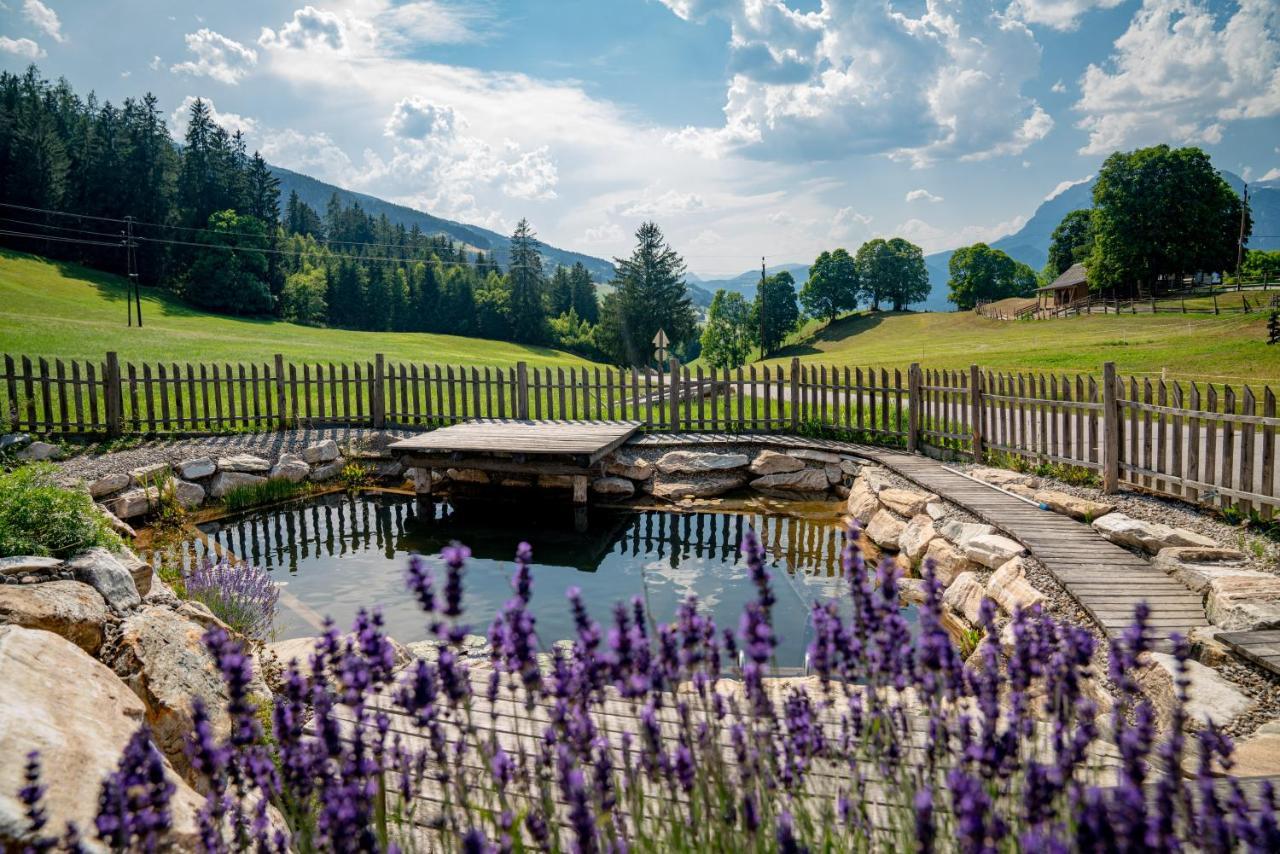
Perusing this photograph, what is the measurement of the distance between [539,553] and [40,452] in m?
9.53

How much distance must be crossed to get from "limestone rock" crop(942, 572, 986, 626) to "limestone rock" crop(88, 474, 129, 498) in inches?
475

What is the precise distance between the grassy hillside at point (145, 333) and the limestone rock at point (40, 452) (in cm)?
1309

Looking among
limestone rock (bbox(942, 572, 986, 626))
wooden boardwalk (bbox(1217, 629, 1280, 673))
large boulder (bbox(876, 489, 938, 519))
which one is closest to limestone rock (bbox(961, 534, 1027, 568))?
limestone rock (bbox(942, 572, 986, 626))

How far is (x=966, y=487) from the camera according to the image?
1038 cm

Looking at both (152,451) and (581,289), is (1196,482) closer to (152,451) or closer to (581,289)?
(152,451)

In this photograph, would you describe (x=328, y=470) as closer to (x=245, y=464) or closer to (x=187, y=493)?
(x=245, y=464)

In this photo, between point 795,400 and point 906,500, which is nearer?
point 906,500

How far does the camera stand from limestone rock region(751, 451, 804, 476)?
13578mm

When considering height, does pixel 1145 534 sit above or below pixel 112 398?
below

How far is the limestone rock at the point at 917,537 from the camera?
30.4 ft

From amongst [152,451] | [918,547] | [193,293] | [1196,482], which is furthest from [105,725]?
[193,293]

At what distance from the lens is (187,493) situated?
40.5ft

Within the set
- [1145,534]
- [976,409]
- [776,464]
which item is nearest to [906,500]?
[976,409]

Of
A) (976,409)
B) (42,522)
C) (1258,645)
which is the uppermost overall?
(976,409)
